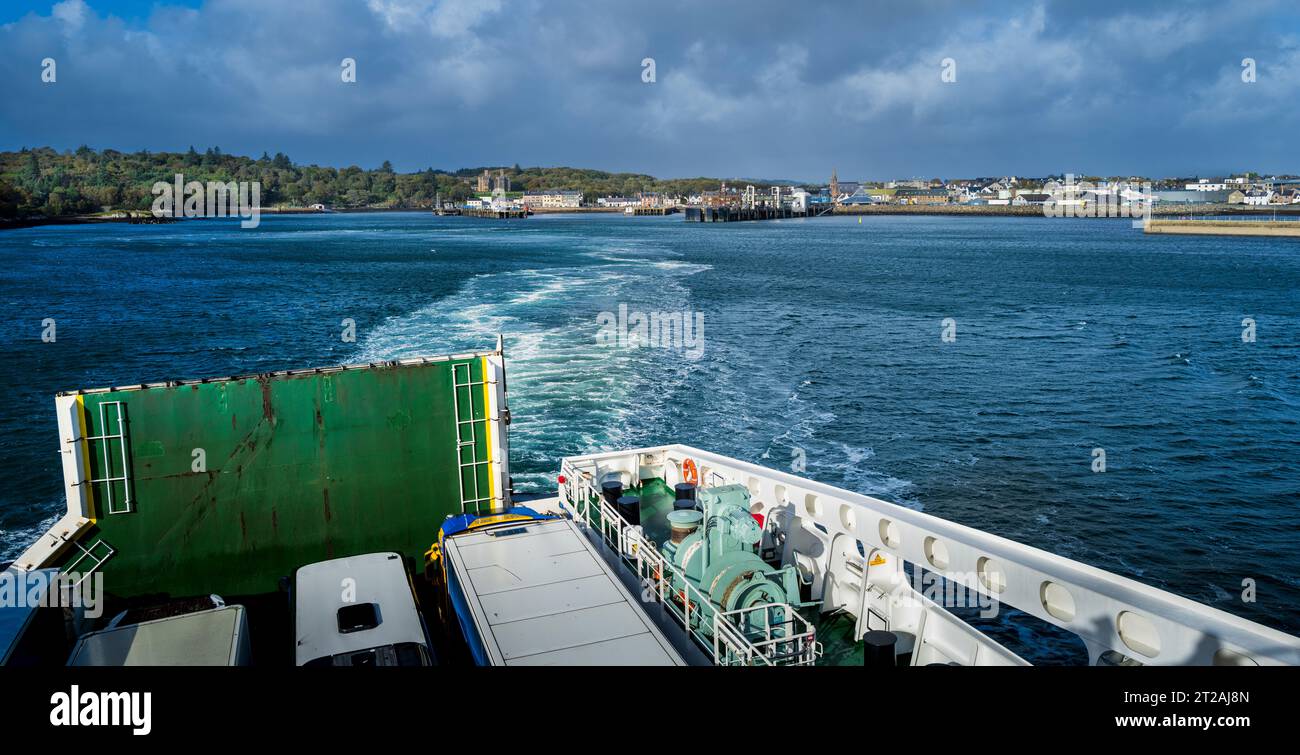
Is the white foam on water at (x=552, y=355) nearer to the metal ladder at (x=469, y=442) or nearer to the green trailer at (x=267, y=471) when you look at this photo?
the metal ladder at (x=469, y=442)

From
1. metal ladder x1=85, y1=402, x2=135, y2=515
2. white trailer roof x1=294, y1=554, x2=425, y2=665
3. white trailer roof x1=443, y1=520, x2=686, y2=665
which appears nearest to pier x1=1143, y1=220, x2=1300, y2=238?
white trailer roof x1=443, y1=520, x2=686, y2=665

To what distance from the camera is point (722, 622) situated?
801 centimetres

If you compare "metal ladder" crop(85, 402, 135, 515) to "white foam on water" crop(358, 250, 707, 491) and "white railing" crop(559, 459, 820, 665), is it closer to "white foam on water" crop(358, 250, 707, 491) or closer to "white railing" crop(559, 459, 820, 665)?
"white railing" crop(559, 459, 820, 665)

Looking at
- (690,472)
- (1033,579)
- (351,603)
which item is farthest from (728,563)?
(690,472)

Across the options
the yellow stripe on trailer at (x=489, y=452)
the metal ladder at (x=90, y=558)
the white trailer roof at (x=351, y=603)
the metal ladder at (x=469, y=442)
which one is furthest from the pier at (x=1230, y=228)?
the metal ladder at (x=90, y=558)

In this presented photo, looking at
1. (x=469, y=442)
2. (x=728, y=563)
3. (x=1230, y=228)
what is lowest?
(x=728, y=563)

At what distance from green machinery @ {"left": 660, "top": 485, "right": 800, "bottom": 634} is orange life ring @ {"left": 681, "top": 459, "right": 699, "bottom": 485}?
3453 millimetres

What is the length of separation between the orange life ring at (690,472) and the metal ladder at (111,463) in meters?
8.15

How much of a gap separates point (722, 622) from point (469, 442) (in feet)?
18.8

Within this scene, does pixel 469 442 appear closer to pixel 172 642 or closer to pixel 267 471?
pixel 267 471

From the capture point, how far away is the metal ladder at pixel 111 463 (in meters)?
10.3

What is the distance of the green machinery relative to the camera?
8.55 meters

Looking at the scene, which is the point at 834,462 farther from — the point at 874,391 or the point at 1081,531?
the point at 874,391

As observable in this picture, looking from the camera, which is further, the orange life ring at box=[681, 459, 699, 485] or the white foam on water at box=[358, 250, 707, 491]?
the white foam on water at box=[358, 250, 707, 491]
